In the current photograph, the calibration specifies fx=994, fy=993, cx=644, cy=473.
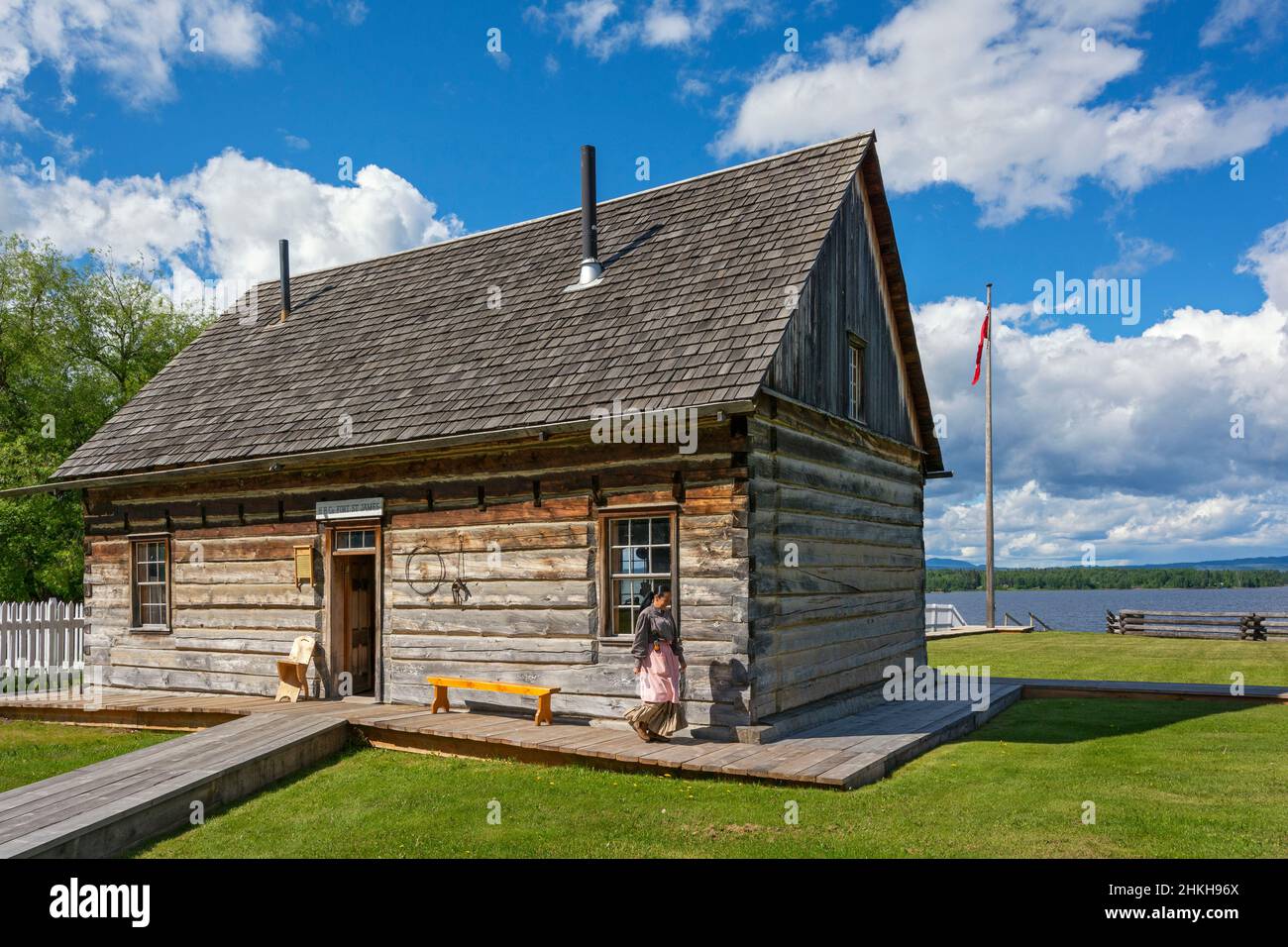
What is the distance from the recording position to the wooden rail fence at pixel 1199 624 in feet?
95.2

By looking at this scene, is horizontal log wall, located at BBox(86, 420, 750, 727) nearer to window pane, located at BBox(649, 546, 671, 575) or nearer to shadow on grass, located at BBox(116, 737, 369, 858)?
window pane, located at BBox(649, 546, 671, 575)

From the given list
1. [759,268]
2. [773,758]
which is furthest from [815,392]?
[773,758]

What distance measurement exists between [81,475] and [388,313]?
5623mm

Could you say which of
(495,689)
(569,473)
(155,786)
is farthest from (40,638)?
(569,473)

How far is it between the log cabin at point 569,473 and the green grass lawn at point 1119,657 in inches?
219

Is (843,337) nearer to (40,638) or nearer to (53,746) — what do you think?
(53,746)

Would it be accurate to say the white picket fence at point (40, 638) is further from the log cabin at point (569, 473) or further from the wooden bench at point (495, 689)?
the wooden bench at point (495, 689)

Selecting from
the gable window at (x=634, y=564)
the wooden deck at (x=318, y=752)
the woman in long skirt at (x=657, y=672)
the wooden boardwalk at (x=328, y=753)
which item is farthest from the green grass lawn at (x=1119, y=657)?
the woman in long skirt at (x=657, y=672)

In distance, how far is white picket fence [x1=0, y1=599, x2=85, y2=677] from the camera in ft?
58.7
